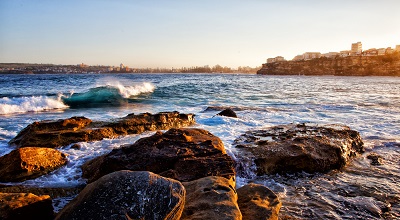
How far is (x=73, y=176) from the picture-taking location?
19.3 feet

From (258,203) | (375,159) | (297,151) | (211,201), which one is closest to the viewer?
(211,201)

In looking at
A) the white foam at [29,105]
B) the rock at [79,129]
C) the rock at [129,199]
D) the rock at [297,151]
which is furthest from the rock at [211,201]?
the white foam at [29,105]

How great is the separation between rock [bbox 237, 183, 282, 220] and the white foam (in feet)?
50.6

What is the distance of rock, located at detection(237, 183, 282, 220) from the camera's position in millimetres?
3775

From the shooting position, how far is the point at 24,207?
338cm

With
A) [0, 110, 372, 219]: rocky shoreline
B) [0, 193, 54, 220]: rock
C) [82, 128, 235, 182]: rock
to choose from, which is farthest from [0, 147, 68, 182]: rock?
[0, 193, 54, 220]: rock

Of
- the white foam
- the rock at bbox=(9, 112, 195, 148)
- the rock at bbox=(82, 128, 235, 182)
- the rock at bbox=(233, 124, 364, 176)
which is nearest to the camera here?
the rock at bbox=(82, 128, 235, 182)

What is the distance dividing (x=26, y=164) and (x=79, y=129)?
10.1 ft

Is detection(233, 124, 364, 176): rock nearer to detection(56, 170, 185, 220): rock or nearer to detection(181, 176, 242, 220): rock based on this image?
detection(181, 176, 242, 220): rock

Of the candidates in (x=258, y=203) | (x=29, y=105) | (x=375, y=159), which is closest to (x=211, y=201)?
(x=258, y=203)

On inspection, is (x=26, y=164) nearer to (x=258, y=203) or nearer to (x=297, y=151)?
(x=258, y=203)

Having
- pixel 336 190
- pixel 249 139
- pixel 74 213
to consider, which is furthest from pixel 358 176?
pixel 74 213

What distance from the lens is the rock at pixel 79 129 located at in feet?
25.8

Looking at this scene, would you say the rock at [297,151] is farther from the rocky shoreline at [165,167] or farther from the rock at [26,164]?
the rock at [26,164]
